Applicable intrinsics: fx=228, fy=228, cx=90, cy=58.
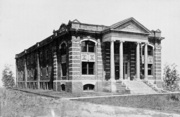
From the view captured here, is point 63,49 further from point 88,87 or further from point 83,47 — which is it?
point 88,87

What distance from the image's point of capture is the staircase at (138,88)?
2709cm

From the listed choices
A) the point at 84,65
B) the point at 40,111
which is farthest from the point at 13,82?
the point at 40,111

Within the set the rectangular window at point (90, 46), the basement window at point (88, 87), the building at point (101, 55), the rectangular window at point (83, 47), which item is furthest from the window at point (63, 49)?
the basement window at point (88, 87)

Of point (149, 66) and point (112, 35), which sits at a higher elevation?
point (112, 35)

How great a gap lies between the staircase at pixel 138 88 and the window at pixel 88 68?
454 centimetres

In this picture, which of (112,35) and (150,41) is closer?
(112,35)

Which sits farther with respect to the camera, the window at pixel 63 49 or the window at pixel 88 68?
the window at pixel 63 49

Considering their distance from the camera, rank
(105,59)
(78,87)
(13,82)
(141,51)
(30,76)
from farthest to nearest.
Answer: (13,82) < (30,76) < (141,51) < (105,59) < (78,87)

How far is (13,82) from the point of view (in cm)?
6794

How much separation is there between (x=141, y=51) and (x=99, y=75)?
7.72 metres

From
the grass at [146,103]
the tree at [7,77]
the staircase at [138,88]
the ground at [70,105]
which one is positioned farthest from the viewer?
the tree at [7,77]

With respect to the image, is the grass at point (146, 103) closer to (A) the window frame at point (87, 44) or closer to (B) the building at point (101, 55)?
(B) the building at point (101, 55)

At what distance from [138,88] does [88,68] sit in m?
6.80

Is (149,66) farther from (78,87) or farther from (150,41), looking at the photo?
(78,87)
